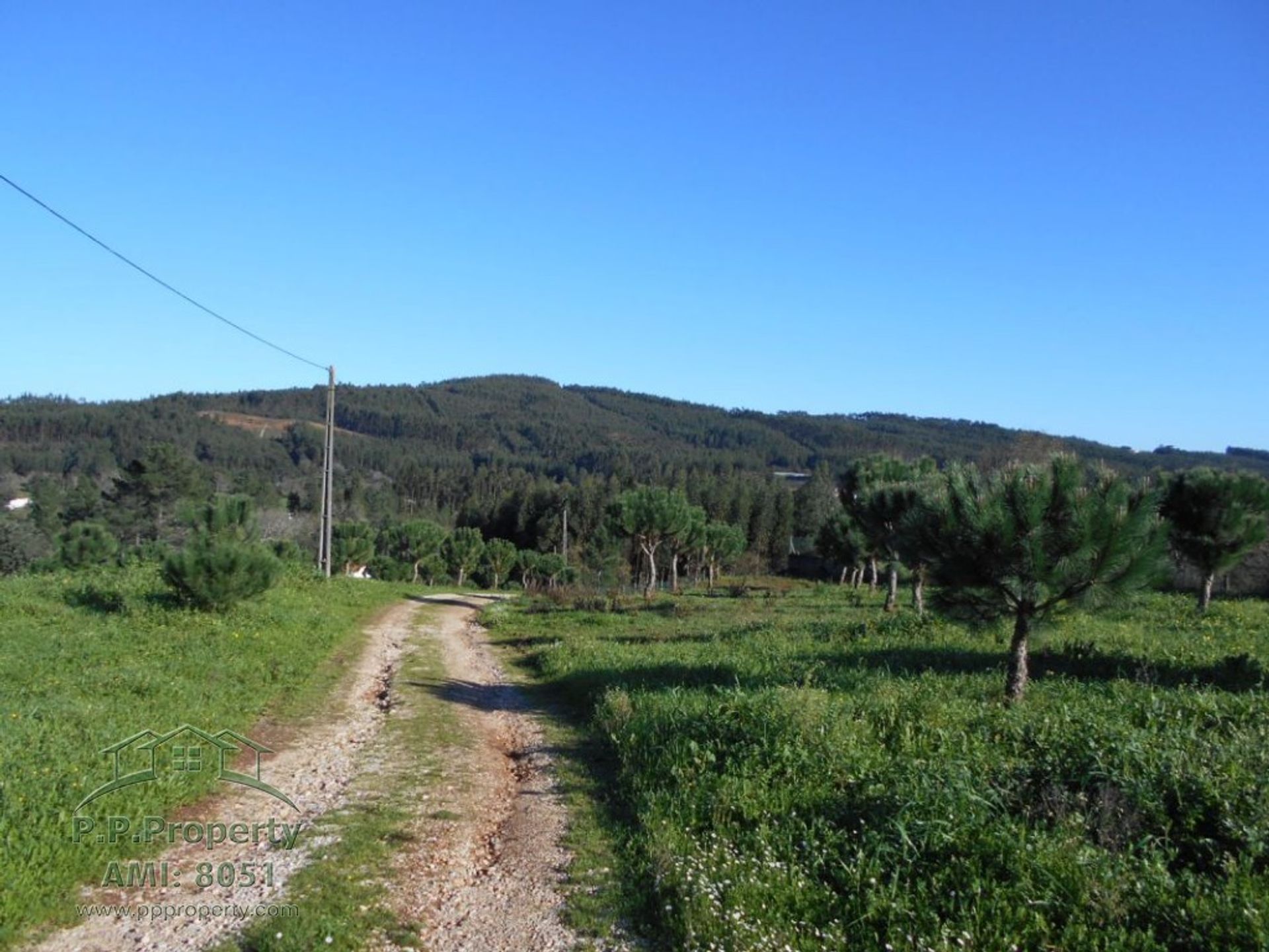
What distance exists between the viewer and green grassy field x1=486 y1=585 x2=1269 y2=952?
4.61 m

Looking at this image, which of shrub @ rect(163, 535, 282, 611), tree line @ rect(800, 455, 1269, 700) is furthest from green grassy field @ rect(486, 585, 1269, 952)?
shrub @ rect(163, 535, 282, 611)

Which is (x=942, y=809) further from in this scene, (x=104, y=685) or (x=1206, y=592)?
(x=1206, y=592)

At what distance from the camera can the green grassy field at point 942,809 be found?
15.1 feet

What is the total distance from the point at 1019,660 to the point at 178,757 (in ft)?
28.6

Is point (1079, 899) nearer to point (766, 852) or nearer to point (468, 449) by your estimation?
point (766, 852)

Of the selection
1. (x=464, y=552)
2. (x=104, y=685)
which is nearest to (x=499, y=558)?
(x=464, y=552)

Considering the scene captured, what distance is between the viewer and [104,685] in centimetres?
995

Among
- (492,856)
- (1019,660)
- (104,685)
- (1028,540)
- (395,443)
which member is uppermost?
(395,443)

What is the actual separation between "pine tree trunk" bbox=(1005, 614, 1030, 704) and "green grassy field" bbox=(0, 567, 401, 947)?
8.28 meters

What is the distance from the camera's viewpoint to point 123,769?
7.13 m

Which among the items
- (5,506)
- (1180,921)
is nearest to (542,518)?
(5,506)

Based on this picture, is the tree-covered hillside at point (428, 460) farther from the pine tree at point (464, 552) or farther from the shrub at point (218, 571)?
the shrub at point (218, 571)

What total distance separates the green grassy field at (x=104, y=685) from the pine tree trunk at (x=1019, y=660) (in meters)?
8.28

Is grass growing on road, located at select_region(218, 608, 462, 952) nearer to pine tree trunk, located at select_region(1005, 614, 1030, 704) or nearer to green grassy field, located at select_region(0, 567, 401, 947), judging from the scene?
green grassy field, located at select_region(0, 567, 401, 947)
